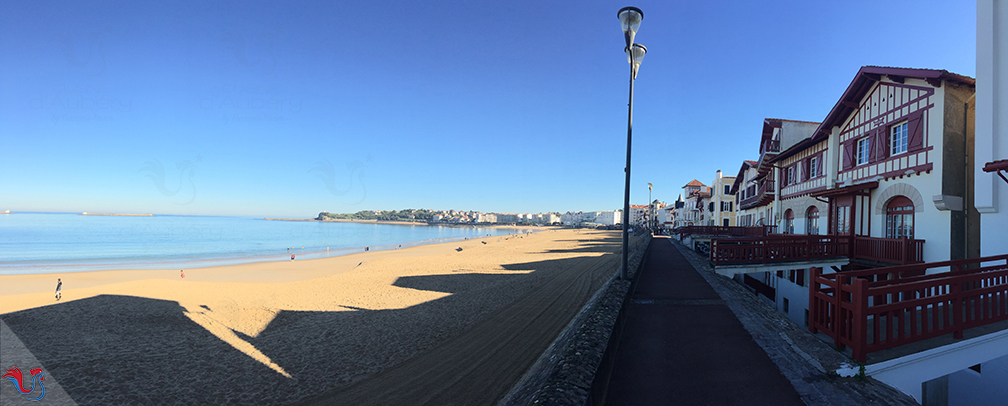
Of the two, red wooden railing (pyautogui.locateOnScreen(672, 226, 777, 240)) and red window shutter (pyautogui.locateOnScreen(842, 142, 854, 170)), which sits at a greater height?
red window shutter (pyautogui.locateOnScreen(842, 142, 854, 170))

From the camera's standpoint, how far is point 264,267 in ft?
102

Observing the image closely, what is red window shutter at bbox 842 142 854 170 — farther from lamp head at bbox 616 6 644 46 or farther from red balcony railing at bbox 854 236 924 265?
lamp head at bbox 616 6 644 46

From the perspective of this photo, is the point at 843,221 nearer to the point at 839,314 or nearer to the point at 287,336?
the point at 839,314

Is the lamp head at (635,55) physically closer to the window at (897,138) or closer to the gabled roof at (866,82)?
the gabled roof at (866,82)

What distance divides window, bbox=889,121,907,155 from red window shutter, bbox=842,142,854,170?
186cm

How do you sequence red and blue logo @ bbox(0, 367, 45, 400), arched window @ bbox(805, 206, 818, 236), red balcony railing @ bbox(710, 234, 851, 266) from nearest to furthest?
1. red and blue logo @ bbox(0, 367, 45, 400)
2. red balcony railing @ bbox(710, 234, 851, 266)
3. arched window @ bbox(805, 206, 818, 236)

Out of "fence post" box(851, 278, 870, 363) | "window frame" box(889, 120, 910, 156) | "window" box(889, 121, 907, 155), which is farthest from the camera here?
"window" box(889, 121, 907, 155)

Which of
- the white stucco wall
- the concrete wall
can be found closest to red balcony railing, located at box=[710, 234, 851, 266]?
the white stucco wall

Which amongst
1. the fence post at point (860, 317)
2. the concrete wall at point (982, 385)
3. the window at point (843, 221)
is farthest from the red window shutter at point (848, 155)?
the fence post at point (860, 317)

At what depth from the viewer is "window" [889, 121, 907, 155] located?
38.3ft

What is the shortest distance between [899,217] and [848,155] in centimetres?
327

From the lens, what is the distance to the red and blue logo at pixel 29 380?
7.52 m

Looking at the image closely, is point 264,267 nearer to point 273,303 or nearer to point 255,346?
point 273,303

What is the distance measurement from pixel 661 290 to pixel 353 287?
1521 centimetres
